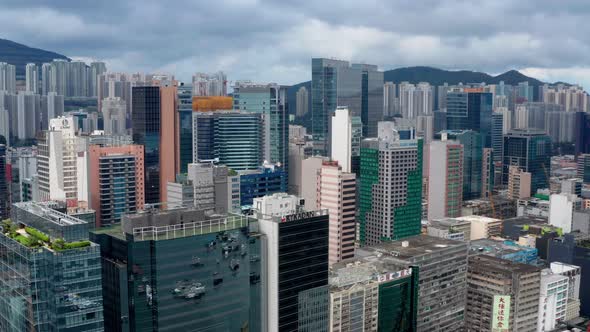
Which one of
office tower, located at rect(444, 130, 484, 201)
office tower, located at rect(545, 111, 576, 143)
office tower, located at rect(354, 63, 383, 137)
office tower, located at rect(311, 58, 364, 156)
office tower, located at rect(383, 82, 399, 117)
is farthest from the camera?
office tower, located at rect(383, 82, 399, 117)

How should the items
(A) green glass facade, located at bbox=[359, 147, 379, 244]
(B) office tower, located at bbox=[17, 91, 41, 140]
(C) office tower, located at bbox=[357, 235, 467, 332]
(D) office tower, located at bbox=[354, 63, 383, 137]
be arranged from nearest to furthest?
(C) office tower, located at bbox=[357, 235, 467, 332]
(A) green glass facade, located at bbox=[359, 147, 379, 244]
(B) office tower, located at bbox=[17, 91, 41, 140]
(D) office tower, located at bbox=[354, 63, 383, 137]

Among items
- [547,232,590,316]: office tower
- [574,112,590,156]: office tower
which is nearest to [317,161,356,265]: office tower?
[547,232,590,316]: office tower

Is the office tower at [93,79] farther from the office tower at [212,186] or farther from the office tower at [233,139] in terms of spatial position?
the office tower at [212,186]

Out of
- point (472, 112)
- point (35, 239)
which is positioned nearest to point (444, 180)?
point (472, 112)

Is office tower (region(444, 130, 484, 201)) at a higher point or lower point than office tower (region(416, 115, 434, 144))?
lower

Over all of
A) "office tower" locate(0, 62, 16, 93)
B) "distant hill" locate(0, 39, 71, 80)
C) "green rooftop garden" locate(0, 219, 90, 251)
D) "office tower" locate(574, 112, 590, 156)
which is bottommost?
"green rooftop garden" locate(0, 219, 90, 251)

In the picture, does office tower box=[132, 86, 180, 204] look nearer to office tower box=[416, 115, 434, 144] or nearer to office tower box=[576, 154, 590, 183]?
office tower box=[416, 115, 434, 144]

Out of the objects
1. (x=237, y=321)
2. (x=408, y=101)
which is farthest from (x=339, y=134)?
(x=408, y=101)
